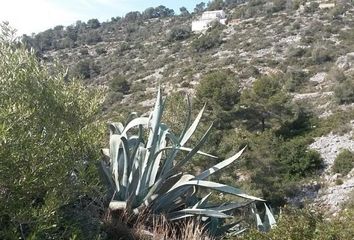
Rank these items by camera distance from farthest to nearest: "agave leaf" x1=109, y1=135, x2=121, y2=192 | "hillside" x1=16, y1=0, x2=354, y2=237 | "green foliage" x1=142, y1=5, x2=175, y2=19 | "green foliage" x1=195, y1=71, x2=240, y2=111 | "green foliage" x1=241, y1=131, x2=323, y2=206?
"green foliage" x1=142, y1=5, x2=175, y2=19 → "green foliage" x1=195, y1=71, x2=240, y2=111 → "hillside" x1=16, y1=0, x2=354, y2=237 → "green foliage" x1=241, y1=131, x2=323, y2=206 → "agave leaf" x1=109, y1=135, x2=121, y2=192

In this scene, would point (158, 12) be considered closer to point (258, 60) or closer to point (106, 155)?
point (258, 60)

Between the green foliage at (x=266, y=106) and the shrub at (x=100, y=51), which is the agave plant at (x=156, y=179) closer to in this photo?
the green foliage at (x=266, y=106)

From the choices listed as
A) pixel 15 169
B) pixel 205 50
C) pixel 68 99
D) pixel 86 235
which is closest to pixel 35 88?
pixel 68 99

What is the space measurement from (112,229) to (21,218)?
1521 mm

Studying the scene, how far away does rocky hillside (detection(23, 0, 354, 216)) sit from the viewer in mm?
29019

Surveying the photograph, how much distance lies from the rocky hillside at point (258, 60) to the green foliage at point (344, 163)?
30 cm

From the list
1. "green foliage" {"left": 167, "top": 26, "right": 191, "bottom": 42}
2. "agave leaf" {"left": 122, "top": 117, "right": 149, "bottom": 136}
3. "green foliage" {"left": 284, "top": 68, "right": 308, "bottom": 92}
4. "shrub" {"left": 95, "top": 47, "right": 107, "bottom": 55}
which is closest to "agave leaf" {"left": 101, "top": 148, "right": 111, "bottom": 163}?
"agave leaf" {"left": 122, "top": 117, "right": 149, "bottom": 136}

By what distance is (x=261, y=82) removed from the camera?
32.1 m

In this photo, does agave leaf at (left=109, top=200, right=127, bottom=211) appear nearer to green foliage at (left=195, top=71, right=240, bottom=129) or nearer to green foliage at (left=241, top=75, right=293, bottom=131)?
green foliage at (left=195, top=71, right=240, bottom=129)

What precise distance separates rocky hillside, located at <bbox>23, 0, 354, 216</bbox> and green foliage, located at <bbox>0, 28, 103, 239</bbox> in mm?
16787

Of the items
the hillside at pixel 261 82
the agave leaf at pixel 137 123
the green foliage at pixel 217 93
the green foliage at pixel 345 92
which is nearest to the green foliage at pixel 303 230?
the hillside at pixel 261 82

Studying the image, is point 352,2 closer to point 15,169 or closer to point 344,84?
point 344,84

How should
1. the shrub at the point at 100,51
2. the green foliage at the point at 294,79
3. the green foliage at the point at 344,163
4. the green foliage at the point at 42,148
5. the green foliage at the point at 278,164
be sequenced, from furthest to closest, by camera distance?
the shrub at the point at 100,51, the green foliage at the point at 294,79, the green foliage at the point at 344,163, the green foliage at the point at 278,164, the green foliage at the point at 42,148

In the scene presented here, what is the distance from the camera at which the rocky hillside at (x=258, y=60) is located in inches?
1142
